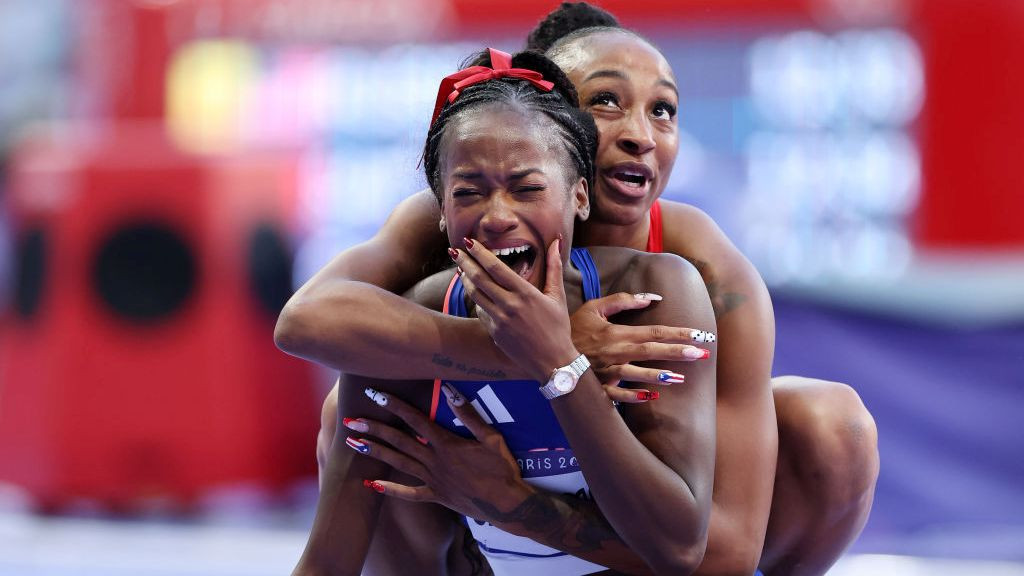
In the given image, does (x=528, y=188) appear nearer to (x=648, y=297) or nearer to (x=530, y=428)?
(x=648, y=297)

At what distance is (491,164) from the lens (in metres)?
2.11

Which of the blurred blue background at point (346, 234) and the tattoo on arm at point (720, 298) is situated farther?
the blurred blue background at point (346, 234)

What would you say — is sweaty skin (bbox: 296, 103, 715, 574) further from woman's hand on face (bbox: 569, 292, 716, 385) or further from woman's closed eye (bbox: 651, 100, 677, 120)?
woman's closed eye (bbox: 651, 100, 677, 120)

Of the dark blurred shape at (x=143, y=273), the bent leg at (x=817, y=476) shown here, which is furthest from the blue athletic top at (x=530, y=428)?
the dark blurred shape at (x=143, y=273)

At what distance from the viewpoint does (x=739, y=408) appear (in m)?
2.40

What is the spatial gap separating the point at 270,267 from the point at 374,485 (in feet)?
9.79

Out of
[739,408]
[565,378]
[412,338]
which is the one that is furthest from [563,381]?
[739,408]

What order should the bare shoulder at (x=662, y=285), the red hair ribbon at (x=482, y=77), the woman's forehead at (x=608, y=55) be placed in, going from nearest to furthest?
1. the bare shoulder at (x=662, y=285)
2. the red hair ribbon at (x=482, y=77)
3. the woman's forehead at (x=608, y=55)

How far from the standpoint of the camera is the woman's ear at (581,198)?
2241 millimetres

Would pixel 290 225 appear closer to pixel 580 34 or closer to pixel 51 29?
pixel 580 34

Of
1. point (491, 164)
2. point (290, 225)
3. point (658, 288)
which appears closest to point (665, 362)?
point (658, 288)

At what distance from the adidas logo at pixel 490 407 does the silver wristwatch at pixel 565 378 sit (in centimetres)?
29

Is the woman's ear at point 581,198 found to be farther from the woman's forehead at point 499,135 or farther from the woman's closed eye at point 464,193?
the woman's closed eye at point 464,193

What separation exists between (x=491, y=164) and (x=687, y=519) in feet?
2.30
